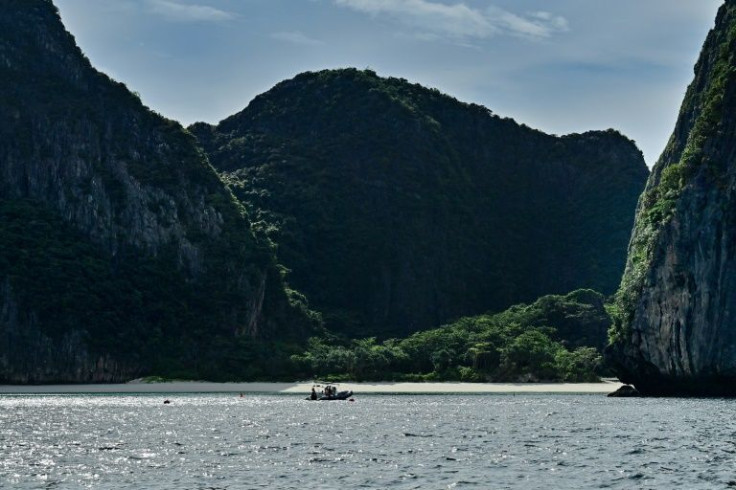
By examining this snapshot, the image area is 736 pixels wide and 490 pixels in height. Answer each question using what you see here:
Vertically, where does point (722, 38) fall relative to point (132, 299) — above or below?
above

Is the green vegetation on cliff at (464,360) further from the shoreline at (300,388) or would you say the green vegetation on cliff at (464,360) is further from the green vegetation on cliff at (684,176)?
the green vegetation on cliff at (684,176)

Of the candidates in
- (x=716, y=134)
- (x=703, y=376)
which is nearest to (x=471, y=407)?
(x=703, y=376)

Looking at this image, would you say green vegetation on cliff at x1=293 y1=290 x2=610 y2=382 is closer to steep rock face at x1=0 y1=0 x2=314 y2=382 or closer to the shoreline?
the shoreline

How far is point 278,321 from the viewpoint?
17688 centimetres

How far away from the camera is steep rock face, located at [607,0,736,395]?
10219 cm

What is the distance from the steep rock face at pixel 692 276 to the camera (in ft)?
335

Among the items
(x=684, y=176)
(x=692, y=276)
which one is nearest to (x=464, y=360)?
(x=684, y=176)

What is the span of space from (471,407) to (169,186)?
9119 centimetres

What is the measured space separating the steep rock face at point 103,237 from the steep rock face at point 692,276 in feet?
202

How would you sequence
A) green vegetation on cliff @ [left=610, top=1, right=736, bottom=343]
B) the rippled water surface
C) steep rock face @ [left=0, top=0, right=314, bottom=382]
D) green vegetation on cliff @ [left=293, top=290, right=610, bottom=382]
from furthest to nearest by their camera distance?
green vegetation on cliff @ [left=293, top=290, right=610, bottom=382] < steep rock face @ [left=0, top=0, right=314, bottom=382] < green vegetation on cliff @ [left=610, top=1, right=736, bottom=343] < the rippled water surface

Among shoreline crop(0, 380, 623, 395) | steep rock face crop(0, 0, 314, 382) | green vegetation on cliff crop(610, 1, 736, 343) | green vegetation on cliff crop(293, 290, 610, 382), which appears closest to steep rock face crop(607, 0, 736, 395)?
green vegetation on cliff crop(610, 1, 736, 343)

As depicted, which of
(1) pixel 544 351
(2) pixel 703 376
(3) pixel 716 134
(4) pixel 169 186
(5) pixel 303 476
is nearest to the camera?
(5) pixel 303 476

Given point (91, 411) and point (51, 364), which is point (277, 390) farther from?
point (91, 411)

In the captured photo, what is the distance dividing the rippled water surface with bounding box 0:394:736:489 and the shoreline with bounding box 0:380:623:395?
32.7 meters
